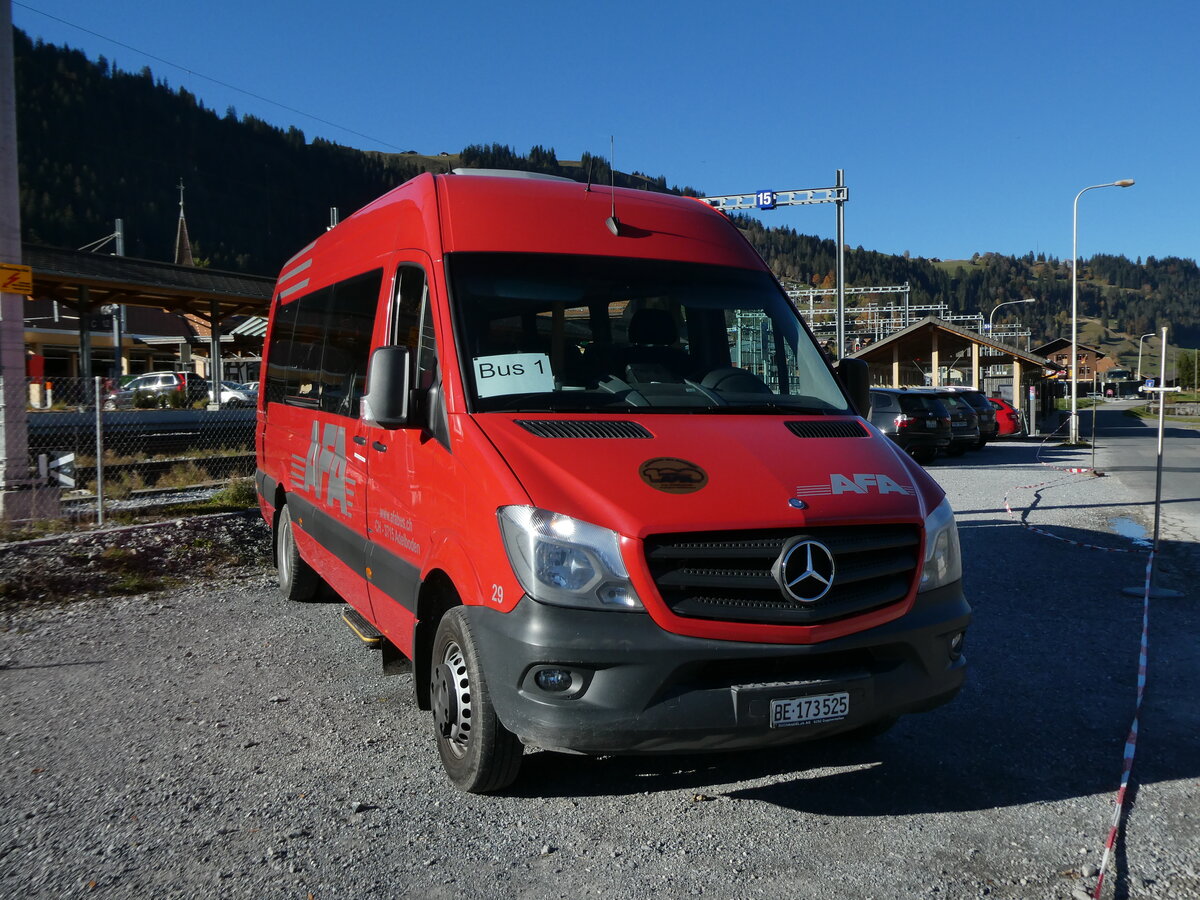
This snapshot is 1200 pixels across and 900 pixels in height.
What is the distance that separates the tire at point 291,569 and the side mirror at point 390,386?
3.55m

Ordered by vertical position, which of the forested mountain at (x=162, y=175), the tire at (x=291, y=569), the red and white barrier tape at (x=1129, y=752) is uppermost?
the forested mountain at (x=162, y=175)

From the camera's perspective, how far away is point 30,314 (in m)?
59.0

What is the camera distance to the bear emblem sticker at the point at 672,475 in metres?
3.70

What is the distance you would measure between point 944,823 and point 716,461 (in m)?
1.62

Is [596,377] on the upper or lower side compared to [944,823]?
upper

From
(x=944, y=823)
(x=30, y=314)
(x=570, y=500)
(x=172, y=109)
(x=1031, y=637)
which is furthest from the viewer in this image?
(x=172, y=109)

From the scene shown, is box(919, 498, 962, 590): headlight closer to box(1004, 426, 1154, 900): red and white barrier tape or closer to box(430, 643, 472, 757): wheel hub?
box(1004, 426, 1154, 900): red and white barrier tape

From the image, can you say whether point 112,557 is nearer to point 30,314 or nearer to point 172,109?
point 30,314

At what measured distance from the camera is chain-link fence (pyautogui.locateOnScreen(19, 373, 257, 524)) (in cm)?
1111

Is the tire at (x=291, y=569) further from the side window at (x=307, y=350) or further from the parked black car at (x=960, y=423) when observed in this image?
the parked black car at (x=960, y=423)

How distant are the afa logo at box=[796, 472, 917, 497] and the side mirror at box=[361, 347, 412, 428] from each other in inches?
66.4

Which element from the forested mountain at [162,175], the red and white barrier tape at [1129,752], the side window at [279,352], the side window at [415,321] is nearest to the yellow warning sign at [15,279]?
→ the side window at [279,352]

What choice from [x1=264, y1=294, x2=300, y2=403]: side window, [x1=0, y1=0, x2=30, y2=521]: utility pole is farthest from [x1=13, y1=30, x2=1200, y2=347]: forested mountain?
[x1=264, y1=294, x2=300, y2=403]: side window

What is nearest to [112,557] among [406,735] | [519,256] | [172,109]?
[406,735]
